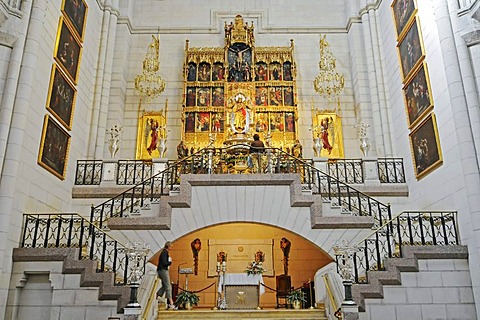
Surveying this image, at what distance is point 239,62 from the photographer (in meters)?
17.3

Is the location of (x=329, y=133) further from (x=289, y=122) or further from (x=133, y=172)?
(x=133, y=172)

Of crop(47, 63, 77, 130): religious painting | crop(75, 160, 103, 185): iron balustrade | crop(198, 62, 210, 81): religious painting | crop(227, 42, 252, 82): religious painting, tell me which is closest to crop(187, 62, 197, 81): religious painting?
crop(198, 62, 210, 81): religious painting

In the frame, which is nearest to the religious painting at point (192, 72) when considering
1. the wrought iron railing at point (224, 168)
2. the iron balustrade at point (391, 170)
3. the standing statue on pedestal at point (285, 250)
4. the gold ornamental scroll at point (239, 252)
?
the wrought iron railing at point (224, 168)

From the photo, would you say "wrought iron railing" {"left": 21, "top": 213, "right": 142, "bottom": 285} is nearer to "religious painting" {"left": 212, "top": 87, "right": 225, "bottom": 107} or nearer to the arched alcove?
the arched alcove

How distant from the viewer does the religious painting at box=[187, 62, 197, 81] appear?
17.2 meters

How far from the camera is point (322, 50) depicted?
56.4 feet

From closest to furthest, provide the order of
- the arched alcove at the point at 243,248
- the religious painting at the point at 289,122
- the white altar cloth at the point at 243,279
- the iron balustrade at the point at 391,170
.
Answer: the white altar cloth at the point at 243,279
the iron balustrade at the point at 391,170
the arched alcove at the point at 243,248
the religious painting at the point at 289,122

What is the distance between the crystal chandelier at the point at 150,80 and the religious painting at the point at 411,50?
333 inches

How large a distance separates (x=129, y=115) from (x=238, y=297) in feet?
29.5

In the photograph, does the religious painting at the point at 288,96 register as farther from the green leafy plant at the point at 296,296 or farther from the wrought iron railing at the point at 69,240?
the wrought iron railing at the point at 69,240

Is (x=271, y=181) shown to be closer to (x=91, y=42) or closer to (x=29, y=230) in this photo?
(x=29, y=230)

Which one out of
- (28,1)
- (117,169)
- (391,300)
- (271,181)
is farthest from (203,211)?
(28,1)

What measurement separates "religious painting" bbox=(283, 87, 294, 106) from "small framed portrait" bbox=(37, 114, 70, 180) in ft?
25.8

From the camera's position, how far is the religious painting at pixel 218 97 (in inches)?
661
